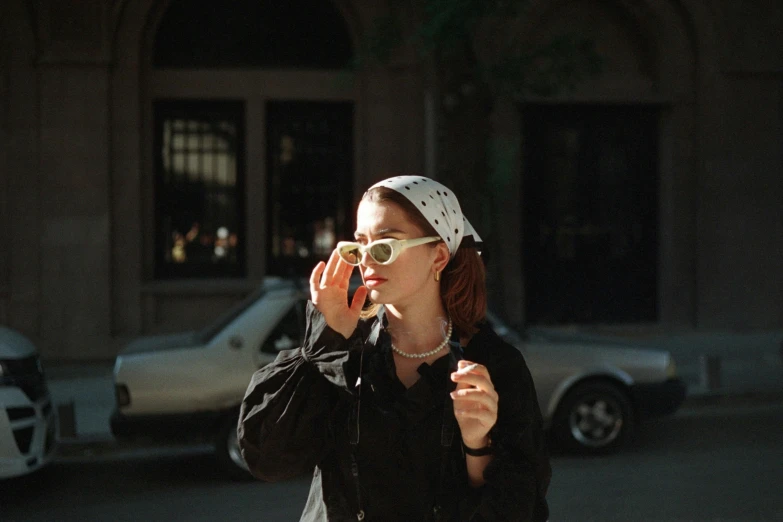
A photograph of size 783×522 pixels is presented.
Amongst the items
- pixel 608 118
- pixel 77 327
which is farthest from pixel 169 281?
pixel 608 118

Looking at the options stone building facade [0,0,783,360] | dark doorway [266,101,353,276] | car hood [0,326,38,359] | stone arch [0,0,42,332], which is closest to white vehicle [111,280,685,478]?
car hood [0,326,38,359]

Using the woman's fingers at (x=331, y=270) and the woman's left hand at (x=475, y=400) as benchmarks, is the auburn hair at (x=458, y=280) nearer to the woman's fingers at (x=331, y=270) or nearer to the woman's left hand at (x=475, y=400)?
the woman's fingers at (x=331, y=270)

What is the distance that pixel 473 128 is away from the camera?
975cm

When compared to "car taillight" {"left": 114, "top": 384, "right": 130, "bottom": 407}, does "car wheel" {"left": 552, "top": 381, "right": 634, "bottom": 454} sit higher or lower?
lower

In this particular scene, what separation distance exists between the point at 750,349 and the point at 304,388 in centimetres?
1204

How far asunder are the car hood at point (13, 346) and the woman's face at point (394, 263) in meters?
4.74

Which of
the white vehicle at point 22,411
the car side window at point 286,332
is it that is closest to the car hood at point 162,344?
A: the car side window at point 286,332

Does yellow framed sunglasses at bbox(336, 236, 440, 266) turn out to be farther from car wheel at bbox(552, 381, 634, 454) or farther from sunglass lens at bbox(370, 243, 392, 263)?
car wheel at bbox(552, 381, 634, 454)

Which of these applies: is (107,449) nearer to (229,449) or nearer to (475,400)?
(229,449)

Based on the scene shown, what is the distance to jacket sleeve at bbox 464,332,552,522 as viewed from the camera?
2.20 metres

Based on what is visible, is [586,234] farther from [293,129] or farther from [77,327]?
[77,327]

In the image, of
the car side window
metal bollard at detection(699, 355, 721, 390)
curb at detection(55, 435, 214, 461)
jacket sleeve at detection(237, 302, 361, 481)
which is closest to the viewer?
jacket sleeve at detection(237, 302, 361, 481)

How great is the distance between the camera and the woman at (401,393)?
225cm

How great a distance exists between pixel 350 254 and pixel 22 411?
470 cm
